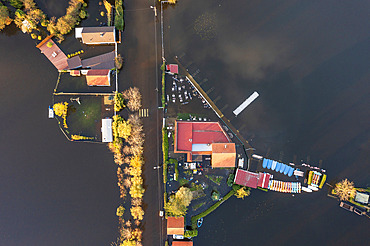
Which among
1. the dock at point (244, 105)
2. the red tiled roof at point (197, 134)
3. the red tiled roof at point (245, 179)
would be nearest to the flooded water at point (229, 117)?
the dock at point (244, 105)

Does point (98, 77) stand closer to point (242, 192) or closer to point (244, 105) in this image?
point (244, 105)

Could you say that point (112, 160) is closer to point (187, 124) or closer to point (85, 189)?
point (85, 189)

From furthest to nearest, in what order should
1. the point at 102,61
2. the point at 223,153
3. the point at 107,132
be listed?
the point at 102,61 < the point at 107,132 < the point at 223,153

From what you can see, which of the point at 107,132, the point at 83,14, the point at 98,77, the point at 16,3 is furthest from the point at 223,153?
the point at 16,3

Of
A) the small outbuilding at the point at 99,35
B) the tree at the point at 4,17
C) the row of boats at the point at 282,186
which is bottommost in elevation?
the row of boats at the point at 282,186

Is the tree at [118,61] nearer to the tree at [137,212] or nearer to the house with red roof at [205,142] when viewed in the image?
the house with red roof at [205,142]

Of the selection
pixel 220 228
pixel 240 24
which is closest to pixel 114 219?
pixel 220 228
